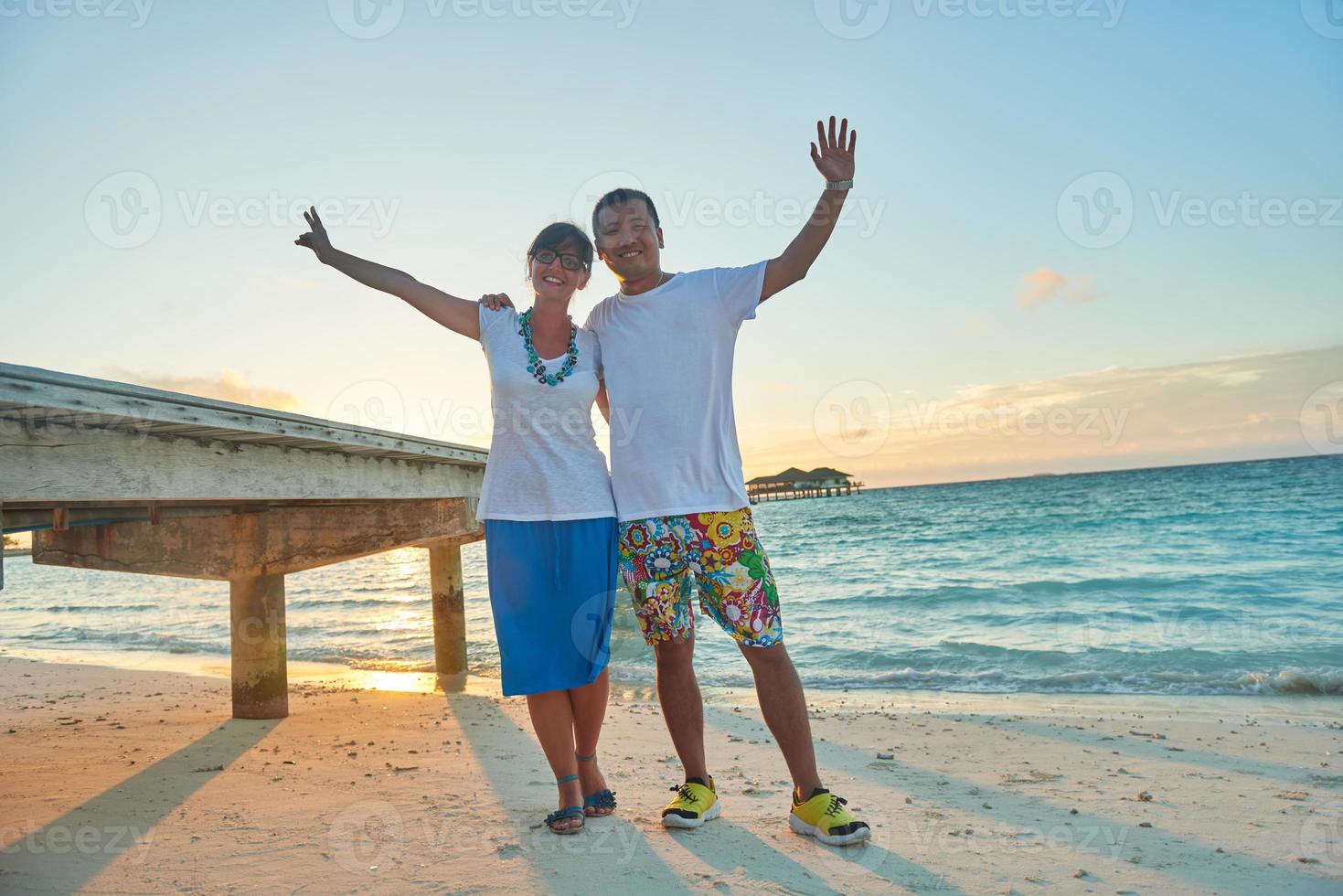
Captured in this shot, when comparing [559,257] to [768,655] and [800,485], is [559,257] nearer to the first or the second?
[768,655]

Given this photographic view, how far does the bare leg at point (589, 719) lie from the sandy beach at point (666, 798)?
0.18 m

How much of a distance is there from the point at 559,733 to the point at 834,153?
8.34 ft

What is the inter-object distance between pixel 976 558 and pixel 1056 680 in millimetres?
17191

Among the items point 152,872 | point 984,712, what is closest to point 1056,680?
point 984,712

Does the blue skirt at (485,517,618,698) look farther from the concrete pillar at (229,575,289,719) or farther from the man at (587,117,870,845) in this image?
the concrete pillar at (229,575,289,719)

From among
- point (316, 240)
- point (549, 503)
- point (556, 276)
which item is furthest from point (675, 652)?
point (316, 240)

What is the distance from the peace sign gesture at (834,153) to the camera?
3.45 m

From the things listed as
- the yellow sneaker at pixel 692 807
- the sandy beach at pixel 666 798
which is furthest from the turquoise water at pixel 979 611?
the yellow sneaker at pixel 692 807

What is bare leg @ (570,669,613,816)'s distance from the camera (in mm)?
3572

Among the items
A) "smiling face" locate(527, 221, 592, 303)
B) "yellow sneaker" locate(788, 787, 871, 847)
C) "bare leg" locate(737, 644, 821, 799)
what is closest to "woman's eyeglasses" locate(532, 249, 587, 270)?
"smiling face" locate(527, 221, 592, 303)

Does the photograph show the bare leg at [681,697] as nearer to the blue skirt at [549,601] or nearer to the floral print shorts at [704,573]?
the floral print shorts at [704,573]

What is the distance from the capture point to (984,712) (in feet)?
25.4

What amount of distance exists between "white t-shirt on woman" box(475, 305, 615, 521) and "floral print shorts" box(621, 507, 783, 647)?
0.77 feet

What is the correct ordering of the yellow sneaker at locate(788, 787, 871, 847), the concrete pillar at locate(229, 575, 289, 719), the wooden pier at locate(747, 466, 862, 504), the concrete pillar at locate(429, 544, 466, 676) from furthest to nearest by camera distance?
the wooden pier at locate(747, 466, 862, 504), the concrete pillar at locate(429, 544, 466, 676), the concrete pillar at locate(229, 575, 289, 719), the yellow sneaker at locate(788, 787, 871, 847)
